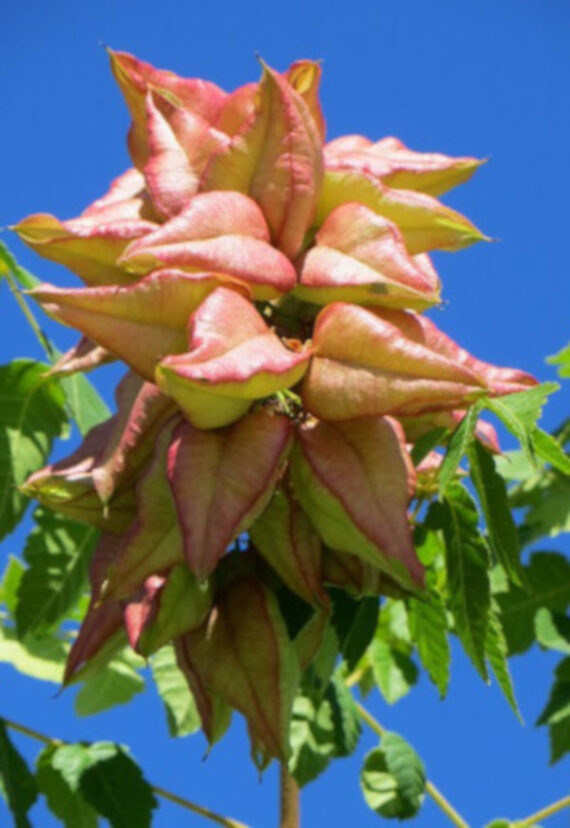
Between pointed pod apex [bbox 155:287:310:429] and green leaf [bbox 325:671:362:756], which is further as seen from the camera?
green leaf [bbox 325:671:362:756]

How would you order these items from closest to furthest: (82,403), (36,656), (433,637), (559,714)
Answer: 1. (433,637)
2. (82,403)
3. (559,714)
4. (36,656)

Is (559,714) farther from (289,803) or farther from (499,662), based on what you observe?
(499,662)

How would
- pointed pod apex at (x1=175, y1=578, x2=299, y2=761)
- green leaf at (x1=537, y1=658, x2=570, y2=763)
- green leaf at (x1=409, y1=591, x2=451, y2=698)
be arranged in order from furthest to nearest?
green leaf at (x1=537, y1=658, x2=570, y2=763) → green leaf at (x1=409, y1=591, x2=451, y2=698) → pointed pod apex at (x1=175, y1=578, x2=299, y2=761)

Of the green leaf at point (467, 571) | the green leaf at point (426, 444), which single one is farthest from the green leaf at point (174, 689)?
the green leaf at point (426, 444)

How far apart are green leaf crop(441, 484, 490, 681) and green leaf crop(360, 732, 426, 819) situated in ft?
2.08

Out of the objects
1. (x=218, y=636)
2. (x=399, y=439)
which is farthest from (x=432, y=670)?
(x=399, y=439)

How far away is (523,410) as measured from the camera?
1.51 m

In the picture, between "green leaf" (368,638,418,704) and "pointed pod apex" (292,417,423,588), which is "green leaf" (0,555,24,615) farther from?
"pointed pod apex" (292,417,423,588)

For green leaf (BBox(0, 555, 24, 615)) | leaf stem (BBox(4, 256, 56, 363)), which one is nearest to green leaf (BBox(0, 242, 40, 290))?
leaf stem (BBox(4, 256, 56, 363))

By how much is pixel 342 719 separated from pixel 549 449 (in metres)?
0.93

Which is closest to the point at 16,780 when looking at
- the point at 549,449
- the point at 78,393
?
the point at 78,393

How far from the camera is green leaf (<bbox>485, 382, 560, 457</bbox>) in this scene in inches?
58.1

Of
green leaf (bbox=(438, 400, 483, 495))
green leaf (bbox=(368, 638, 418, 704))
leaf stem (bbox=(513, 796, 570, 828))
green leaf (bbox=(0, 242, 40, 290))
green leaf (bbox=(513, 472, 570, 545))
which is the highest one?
green leaf (bbox=(0, 242, 40, 290))

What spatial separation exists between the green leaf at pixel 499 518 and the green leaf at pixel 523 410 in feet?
0.32
